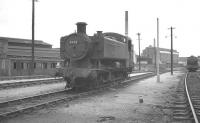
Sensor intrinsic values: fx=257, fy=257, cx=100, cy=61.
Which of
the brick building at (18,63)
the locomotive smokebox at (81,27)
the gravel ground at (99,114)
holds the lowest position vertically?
the gravel ground at (99,114)

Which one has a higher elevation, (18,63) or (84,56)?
(84,56)

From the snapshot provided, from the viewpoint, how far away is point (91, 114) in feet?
26.0

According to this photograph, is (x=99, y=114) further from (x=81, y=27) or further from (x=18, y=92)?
(x=18, y=92)

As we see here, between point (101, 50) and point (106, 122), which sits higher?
point (101, 50)

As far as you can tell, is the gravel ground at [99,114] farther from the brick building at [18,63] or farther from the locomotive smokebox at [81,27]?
the brick building at [18,63]

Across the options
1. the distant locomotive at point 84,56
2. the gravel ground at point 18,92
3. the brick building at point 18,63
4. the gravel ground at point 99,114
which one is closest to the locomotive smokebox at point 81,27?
the distant locomotive at point 84,56

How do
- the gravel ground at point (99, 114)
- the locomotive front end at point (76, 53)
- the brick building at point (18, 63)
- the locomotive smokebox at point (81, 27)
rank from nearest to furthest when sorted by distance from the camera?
the gravel ground at point (99, 114)
the locomotive front end at point (76, 53)
the locomotive smokebox at point (81, 27)
the brick building at point (18, 63)

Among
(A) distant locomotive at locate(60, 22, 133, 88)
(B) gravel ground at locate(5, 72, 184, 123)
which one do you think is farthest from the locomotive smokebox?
(B) gravel ground at locate(5, 72, 184, 123)

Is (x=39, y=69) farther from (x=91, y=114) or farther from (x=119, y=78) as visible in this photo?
(x=91, y=114)

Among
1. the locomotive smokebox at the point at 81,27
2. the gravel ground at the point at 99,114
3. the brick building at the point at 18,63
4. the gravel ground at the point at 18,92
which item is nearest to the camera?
the gravel ground at the point at 99,114

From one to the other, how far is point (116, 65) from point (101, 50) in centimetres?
355

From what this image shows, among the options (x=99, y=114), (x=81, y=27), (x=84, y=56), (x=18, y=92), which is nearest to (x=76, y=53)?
(x=84, y=56)

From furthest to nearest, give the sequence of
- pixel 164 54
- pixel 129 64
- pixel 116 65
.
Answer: pixel 164 54 < pixel 129 64 < pixel 116 65

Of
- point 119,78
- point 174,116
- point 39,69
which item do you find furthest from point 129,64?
point 39,69
